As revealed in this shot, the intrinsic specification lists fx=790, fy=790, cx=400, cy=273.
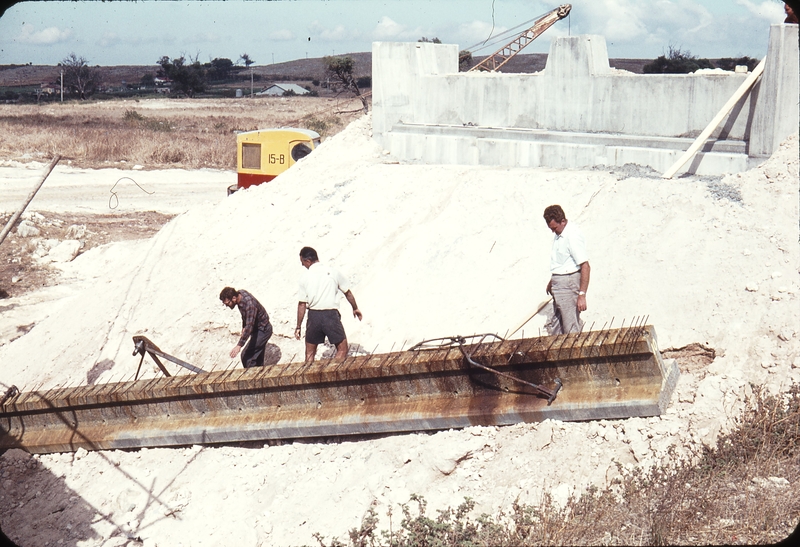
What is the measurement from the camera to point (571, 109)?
9.94m

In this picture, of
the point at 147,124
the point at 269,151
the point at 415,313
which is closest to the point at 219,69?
the point at 147,124

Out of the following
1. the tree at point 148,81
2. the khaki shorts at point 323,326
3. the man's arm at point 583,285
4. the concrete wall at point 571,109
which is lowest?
the khaki shorts at point 323,326

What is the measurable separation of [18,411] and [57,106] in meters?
55.2

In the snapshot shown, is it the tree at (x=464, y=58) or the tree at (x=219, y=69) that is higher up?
the tree at (x=219, y=69)

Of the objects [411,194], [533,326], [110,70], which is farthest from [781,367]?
[110,70]

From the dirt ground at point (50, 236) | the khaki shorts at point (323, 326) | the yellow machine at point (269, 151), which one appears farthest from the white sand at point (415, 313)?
the yellow machine at point (269, 151)

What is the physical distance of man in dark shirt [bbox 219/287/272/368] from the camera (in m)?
8.02

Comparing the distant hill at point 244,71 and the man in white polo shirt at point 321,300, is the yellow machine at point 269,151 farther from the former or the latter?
the distant hill at point 244,71

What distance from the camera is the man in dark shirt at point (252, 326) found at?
8.02m

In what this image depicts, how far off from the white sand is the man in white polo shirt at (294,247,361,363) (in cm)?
86

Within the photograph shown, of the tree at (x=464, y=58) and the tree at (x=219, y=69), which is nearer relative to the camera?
the tree at (x=464, y=58)

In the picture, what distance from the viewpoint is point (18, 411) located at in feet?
27.4

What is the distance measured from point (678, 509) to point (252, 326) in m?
4.65

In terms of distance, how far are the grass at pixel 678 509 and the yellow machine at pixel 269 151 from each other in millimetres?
11569
